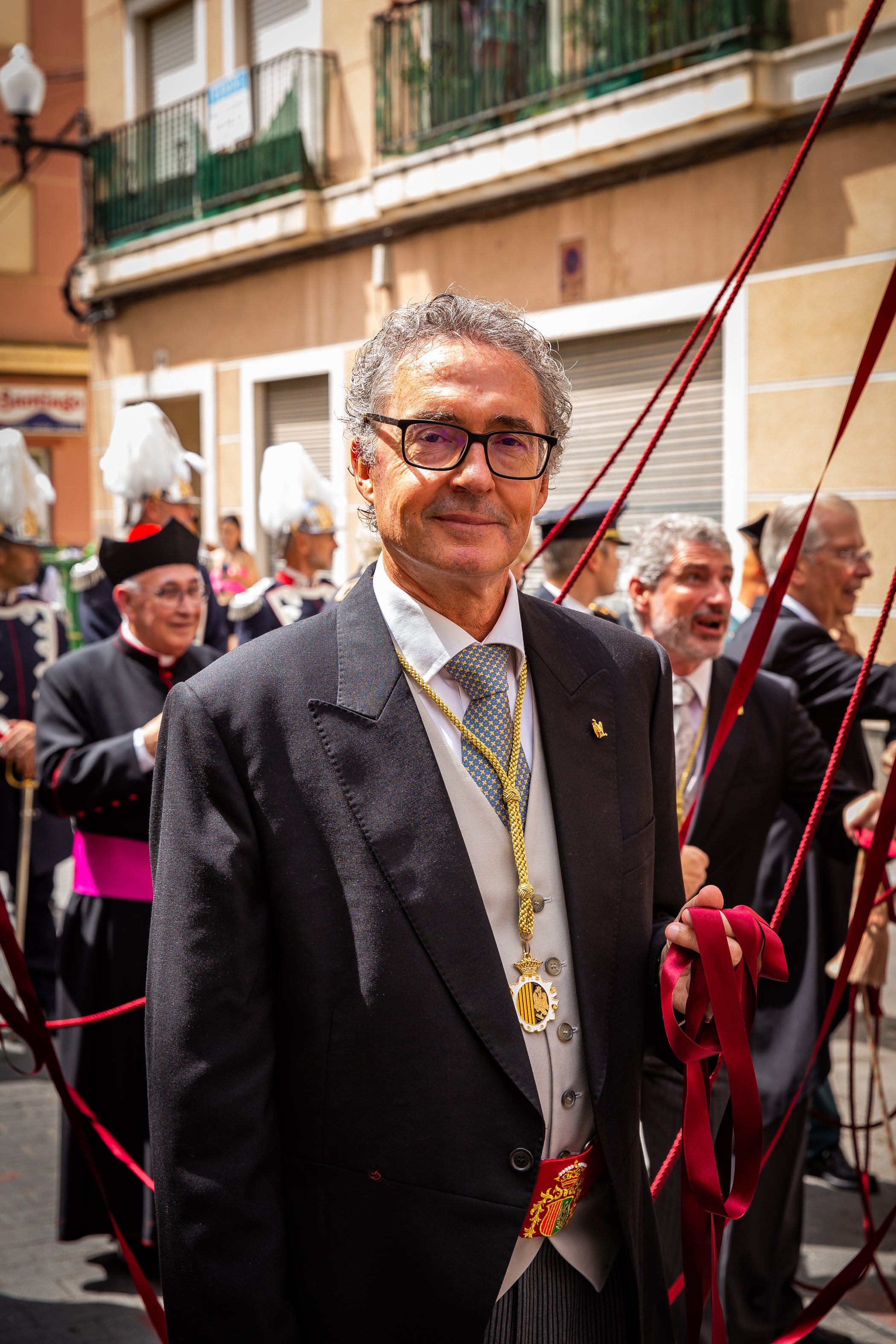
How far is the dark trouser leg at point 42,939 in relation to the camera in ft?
21.0

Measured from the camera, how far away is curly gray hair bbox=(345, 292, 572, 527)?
1910 millimetres

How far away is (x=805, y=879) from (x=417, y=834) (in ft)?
8.61

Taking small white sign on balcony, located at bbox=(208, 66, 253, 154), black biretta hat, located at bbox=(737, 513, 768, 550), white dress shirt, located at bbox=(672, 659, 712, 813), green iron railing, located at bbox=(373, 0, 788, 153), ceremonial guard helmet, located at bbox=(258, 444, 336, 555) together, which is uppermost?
small white sign on balcony, located at bbox=(208, 66, 253, 154)

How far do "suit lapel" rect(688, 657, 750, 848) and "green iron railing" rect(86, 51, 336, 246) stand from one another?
1106 cm

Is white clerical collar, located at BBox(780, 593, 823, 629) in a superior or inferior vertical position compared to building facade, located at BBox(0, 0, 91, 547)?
inferior

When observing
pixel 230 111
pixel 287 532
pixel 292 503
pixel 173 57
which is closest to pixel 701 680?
pixel 287 532

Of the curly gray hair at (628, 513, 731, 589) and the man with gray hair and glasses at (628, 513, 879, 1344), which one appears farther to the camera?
the curly gray hair at (628, 513, 731, 589)

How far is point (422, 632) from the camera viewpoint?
75.8 inches

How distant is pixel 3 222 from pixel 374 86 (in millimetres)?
14249

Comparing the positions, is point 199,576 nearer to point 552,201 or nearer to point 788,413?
point 788,413

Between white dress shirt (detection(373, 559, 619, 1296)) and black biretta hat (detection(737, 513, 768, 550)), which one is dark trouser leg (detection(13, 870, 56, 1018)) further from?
white dress shirt (detection(373, 559, 619, 1296))

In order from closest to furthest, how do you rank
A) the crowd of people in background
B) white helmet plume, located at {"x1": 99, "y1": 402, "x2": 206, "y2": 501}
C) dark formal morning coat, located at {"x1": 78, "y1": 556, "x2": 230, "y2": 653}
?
the crowd of people in background < dark formal morning coat, located at {"x1": 78, "y1": 556, "x2": 230, "y2": 653} < white helmet plume, located at {"x1": 99, "y1": 402, "x2": 206, "y2": 501}

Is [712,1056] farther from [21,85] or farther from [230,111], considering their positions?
[21,85]

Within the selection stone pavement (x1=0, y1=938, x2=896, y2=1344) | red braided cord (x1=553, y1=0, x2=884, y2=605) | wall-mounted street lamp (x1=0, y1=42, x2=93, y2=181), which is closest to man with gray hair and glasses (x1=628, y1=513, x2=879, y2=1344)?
stone pavement (x1=0, y1=938, x2=896, y2=1344)
